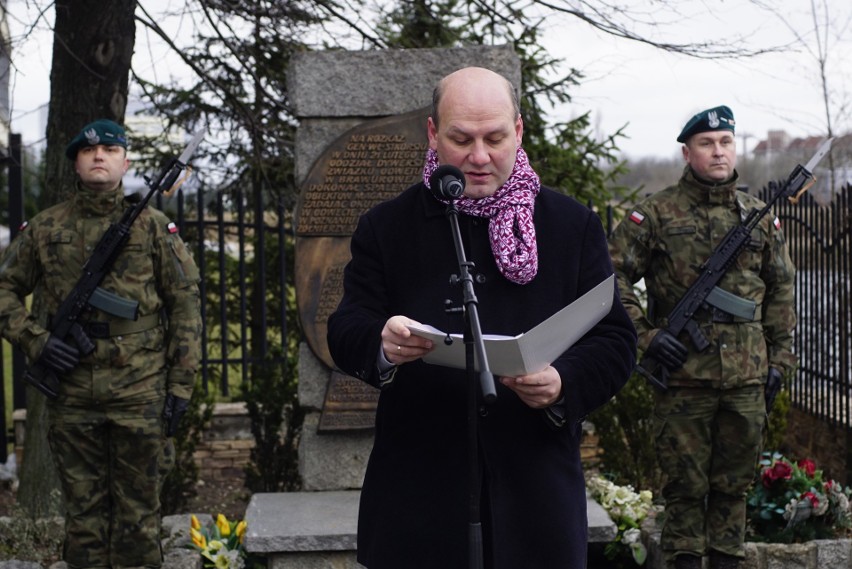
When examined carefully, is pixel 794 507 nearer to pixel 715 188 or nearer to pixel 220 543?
pixel 715 188

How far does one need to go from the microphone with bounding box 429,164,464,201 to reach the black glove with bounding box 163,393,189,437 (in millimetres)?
2861

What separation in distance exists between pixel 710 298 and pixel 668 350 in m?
0.32

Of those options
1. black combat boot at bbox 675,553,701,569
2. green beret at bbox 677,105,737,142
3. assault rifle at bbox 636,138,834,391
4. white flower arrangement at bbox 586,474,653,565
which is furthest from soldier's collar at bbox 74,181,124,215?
black combat boot at bbox 675,553,701,569

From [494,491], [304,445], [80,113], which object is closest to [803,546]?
[304,445]

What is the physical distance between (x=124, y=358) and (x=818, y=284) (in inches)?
213

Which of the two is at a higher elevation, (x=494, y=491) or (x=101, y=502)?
(x=494, y=491)

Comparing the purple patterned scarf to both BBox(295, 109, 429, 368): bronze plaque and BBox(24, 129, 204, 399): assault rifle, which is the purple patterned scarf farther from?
BBox(295, 109, 429, 368): bronze plaque

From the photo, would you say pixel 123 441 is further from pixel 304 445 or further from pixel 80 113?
pixel 80 113

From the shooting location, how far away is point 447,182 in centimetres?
234

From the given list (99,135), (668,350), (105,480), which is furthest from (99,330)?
(668,350)

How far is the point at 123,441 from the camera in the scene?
16.1ft

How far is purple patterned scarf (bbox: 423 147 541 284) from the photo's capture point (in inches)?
100.0

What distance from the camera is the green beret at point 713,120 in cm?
498

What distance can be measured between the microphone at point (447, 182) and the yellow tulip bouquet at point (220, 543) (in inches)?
130
